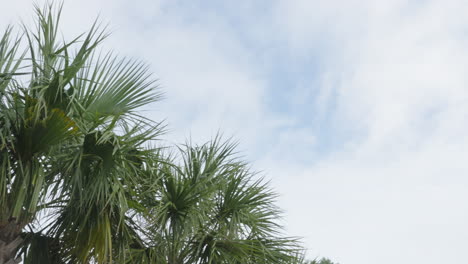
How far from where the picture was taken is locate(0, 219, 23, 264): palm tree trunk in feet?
17.7

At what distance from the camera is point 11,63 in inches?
211

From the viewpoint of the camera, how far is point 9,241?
546 centimetres

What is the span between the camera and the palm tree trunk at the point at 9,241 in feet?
17.7

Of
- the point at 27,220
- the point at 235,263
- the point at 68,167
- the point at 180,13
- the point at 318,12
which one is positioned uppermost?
the point at 318,12

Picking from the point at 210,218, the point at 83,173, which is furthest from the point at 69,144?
the point at 210,218

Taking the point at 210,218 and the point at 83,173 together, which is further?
the point at 210,218

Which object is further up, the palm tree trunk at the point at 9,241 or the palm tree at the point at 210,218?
the palm tree at the point at 210,218

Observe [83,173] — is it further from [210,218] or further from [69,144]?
[210,218]

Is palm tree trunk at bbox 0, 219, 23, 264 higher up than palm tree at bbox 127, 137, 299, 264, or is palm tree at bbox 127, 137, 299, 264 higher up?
palm tree at bbox 127, 137, 299, 264

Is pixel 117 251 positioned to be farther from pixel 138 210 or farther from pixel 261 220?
pixel 261 220

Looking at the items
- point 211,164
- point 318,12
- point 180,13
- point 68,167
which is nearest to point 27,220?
point 68,167

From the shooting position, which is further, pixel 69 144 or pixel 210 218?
pixel 210 218

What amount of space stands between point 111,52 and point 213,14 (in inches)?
188

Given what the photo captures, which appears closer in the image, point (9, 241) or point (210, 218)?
point (9, 241)
